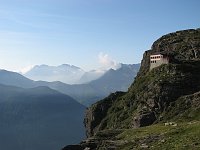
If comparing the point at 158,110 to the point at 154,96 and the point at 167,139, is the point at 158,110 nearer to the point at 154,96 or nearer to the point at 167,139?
the point at 154,96

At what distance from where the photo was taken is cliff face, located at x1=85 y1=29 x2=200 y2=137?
121 meters

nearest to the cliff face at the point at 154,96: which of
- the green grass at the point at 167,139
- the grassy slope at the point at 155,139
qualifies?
the grassy slope at the point at 155,139

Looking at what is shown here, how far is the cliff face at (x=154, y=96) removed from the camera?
4754 inches

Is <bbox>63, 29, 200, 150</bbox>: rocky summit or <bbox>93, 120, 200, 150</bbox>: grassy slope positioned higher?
<bbox>63, 29, 200, 150</bbox>: rocky summit

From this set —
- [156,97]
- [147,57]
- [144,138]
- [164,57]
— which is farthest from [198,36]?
[144,138]

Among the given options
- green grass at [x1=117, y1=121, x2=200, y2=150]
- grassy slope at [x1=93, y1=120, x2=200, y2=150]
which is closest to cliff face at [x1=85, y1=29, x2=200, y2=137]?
grassy slope at [x1=93, y1=120, x2=200, y2=150]

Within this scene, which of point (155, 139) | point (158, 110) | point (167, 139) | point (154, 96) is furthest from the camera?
point (154, 96)

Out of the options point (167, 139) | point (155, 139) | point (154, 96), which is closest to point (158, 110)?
point (154, 96)

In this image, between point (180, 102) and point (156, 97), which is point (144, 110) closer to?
point (156, 97)

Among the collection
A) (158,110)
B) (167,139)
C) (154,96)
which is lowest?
(167,139)

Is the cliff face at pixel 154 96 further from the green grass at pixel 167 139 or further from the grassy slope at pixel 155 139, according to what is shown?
the green grass at pixel 167 139

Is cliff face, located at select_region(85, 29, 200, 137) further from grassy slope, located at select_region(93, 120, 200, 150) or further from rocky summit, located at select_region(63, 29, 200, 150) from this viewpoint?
grassy slope, located at select_region(93, 120, 200, 150)

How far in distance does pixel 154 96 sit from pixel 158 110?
Answer: 321 inches

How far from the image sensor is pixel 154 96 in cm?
12756
